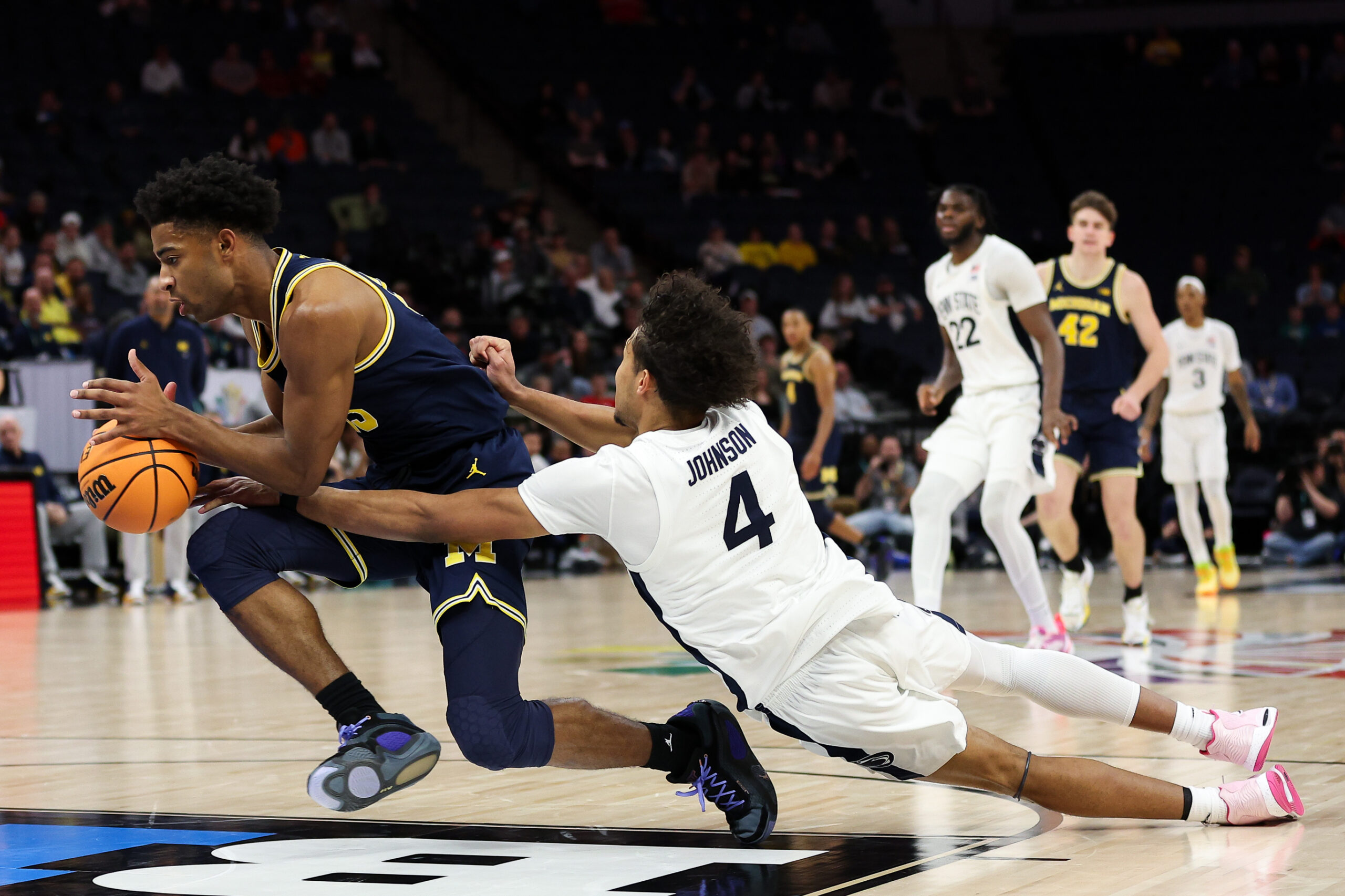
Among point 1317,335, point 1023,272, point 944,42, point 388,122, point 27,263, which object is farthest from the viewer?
point 944,42

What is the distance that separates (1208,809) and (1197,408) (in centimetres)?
835

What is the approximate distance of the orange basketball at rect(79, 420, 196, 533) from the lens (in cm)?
341

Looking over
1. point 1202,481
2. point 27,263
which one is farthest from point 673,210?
point 1202,481

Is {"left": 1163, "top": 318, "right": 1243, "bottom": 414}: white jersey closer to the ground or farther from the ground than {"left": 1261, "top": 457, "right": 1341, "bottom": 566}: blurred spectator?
farther from the ground

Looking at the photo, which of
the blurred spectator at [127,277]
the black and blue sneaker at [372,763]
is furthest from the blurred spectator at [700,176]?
the black and blue sneaker at [372,763]

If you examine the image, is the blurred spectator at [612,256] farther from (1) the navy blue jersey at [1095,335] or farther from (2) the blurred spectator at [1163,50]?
(1) the navy blue jersey at [1095,335]

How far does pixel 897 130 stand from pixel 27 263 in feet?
38.9

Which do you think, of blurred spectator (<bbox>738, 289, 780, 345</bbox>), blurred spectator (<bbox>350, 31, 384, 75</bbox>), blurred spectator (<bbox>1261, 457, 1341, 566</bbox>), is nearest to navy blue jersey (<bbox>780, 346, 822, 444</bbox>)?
blurred spectator (<bbox>738, 289, 780, 345</bbox>)

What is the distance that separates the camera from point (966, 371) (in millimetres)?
7031

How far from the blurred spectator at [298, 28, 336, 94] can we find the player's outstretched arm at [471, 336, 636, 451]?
14.8 meters

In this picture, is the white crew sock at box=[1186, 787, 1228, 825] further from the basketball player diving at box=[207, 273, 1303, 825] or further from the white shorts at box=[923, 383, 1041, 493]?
the white shorts at box=[923, 383, 1041, 493]

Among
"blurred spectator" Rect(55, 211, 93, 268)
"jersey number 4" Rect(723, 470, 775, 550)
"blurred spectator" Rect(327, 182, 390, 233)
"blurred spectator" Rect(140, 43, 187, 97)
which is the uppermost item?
"blurred spectator" Rect(140, 43, 187, 97)

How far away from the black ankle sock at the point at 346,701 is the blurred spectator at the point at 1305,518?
37.5 ft

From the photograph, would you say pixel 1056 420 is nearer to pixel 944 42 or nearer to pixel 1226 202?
pixel 1226 202
